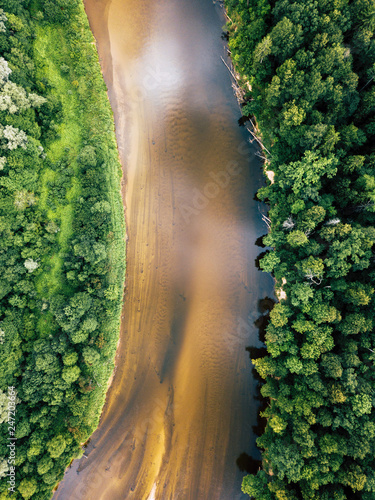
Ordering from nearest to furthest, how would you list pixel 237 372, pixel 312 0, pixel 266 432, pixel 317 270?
1. pixel 312 0
2. pixel 317 270
3. pixel 266 432
4. pixel 237 372

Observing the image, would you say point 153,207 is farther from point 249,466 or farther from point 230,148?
point 249,466

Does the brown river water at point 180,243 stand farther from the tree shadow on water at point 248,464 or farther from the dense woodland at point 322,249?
the dense woodland at point 322,249

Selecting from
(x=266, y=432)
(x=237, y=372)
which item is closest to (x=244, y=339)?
(x=237, y=372)

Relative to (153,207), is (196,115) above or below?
above

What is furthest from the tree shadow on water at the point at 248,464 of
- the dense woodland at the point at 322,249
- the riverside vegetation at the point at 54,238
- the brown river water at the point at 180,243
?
the riverside vegetation at the point at 54,238

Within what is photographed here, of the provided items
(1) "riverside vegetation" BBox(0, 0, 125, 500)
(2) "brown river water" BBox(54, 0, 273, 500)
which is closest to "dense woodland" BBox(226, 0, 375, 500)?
(2) "brown river water" BBox(54, 0, 273, 500)

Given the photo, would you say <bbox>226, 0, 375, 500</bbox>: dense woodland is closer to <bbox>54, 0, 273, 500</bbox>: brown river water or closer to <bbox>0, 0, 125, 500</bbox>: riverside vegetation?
<bbox>54, 0, 273, 500</bbox>: brown river water
